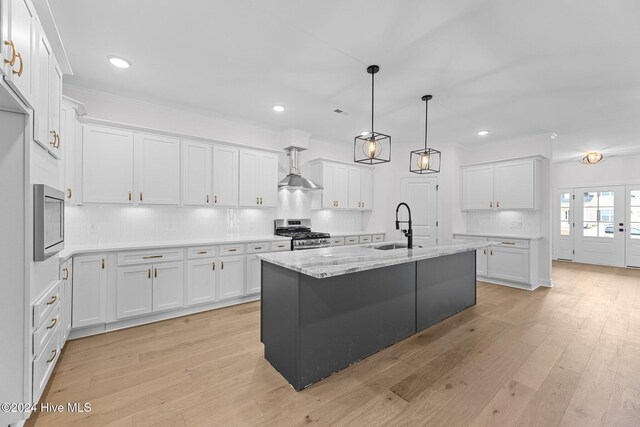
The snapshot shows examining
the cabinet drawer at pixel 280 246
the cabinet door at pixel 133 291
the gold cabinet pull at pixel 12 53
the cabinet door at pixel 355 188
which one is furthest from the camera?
the cabinet door at pixel 355 188

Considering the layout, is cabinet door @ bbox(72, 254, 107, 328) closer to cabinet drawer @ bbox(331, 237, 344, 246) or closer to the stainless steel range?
the stainless steel range

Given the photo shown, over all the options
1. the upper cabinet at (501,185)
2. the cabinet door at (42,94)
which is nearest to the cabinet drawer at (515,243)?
the upper cabinet at (501,185)

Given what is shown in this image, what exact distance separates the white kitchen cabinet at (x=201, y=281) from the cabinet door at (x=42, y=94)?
2.02 metres

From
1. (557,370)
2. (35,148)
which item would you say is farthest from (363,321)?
Answer: (35,148)

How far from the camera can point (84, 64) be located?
2871 mm

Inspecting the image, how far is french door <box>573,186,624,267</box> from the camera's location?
6922 mm

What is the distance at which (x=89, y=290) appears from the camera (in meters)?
2.99

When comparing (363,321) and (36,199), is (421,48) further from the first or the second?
(36,199)

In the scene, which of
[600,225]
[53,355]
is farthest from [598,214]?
[53,355]

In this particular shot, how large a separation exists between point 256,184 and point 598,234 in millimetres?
8711

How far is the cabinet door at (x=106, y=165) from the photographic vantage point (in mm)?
3238

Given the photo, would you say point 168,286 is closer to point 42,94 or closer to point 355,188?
point 42,94

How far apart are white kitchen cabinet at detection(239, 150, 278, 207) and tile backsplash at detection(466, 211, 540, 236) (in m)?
4.44

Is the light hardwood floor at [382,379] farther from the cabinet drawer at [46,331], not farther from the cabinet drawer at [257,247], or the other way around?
the cabinet drawer at [257,247]
